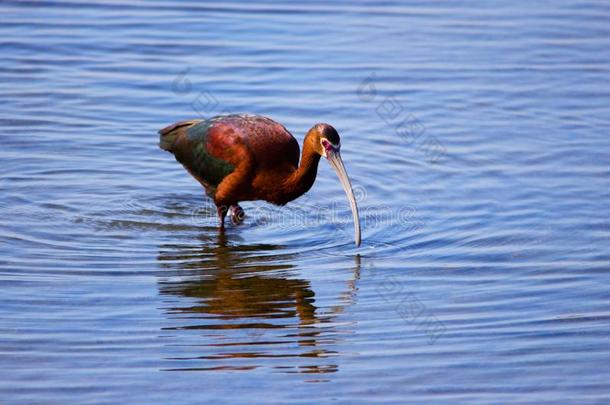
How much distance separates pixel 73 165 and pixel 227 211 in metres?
1.73

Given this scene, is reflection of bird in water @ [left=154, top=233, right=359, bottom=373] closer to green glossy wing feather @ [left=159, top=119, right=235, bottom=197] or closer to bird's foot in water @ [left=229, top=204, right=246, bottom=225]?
bird's foot in water @ [left=229, top=204, right=246, bottom=225]

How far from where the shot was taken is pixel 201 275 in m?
8.38

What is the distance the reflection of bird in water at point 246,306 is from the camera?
6.89m

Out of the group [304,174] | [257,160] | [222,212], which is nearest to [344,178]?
[304,174]

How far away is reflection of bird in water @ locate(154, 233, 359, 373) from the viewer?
6.89m

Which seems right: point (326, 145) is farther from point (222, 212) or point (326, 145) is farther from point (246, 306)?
point (246, 306)

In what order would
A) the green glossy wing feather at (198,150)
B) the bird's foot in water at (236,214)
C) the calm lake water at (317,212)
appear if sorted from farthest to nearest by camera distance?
the bird's foot in water at (236,214), the green glossy wing feather at (198,150), the calm lake water at (317,212)

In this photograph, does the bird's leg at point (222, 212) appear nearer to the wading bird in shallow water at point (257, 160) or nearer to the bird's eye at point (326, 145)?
the wading bird in shallow water at point (257, 160)

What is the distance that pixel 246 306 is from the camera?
25.3 ft

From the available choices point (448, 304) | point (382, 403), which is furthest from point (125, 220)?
point (382, 403)

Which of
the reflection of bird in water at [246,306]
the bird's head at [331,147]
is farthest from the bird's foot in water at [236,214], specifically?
the bird's head at [331,147]

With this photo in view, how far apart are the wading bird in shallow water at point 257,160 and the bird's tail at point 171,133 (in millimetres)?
493

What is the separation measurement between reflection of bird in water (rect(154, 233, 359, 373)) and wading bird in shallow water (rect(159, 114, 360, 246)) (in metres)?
0.49

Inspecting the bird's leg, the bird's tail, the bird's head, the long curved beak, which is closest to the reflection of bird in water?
the bird's leg
